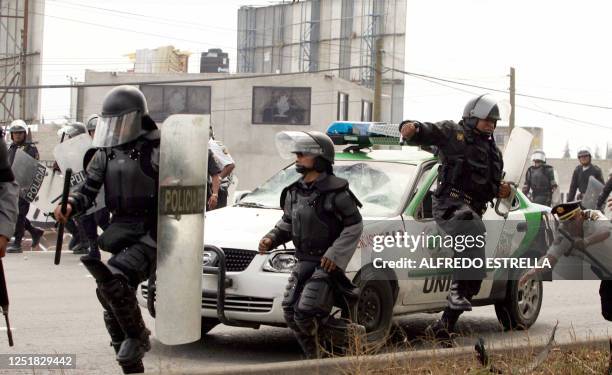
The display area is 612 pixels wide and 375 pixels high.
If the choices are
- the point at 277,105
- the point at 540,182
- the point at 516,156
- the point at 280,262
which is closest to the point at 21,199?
the point at 516,156

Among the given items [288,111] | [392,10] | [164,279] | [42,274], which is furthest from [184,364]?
[392,10]

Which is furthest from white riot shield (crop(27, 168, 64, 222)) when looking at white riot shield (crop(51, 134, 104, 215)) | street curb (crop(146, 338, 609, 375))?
street curb (crop(146, 338, 609, 375))

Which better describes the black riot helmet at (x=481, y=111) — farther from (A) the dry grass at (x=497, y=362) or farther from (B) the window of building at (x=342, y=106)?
(B) the window of building at (x=342, y=106)

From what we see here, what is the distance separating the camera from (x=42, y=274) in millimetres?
14109

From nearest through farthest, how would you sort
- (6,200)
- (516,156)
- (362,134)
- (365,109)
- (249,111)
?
(6,200) → (362,134) → (516,156) → (249,111) → (365,109)

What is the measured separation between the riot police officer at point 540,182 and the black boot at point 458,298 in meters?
12.7

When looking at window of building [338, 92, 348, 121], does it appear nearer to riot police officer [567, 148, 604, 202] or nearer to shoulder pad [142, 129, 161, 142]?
riot police officer [567, 148, 604, 202]

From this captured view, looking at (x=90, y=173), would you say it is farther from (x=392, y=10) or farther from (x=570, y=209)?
(x=392, y=10)

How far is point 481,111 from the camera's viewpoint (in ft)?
29.7

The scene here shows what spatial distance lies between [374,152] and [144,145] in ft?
11.3

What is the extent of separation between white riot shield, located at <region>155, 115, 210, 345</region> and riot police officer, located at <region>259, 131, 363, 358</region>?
2.82 ft

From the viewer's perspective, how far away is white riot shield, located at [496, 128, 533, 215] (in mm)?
10016

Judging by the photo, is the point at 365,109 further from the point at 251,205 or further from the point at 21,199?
the point at 251,205

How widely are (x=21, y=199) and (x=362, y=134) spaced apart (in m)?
7.96
